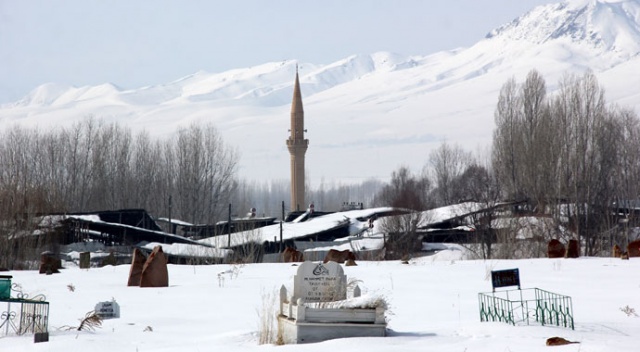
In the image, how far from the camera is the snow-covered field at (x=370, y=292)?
10.2 metres

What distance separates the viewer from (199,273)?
74.3 ft

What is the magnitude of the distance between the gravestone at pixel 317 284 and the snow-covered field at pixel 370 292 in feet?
2.79

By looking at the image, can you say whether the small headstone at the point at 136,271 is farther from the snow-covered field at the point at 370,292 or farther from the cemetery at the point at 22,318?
the cemetery at the point at 22,318

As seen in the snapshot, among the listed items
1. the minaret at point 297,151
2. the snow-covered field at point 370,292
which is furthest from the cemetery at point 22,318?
the minaret at point 297,151

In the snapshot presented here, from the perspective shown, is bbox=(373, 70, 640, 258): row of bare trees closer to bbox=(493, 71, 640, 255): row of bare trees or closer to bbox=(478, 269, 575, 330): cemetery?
bbox=(493, 71, 640, 255): row of bare trees

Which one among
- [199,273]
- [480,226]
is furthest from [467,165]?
[199,273]

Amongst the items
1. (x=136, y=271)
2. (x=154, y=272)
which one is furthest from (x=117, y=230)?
(x=154, y=272)

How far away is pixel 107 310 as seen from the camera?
44.3ft

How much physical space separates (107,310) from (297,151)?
76364 millimetres

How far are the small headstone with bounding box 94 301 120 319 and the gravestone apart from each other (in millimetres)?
3603

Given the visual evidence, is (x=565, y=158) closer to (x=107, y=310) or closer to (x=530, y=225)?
(x=530, y=225)

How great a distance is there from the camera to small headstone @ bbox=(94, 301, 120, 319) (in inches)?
528

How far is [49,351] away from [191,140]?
2316 inches

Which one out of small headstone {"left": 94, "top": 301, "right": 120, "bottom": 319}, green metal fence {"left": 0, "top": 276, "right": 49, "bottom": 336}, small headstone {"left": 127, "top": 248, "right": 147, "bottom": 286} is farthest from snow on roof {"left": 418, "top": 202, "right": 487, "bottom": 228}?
green metal fence {"left": 0, "top": 276, "right": 49, "bottom": 336}
